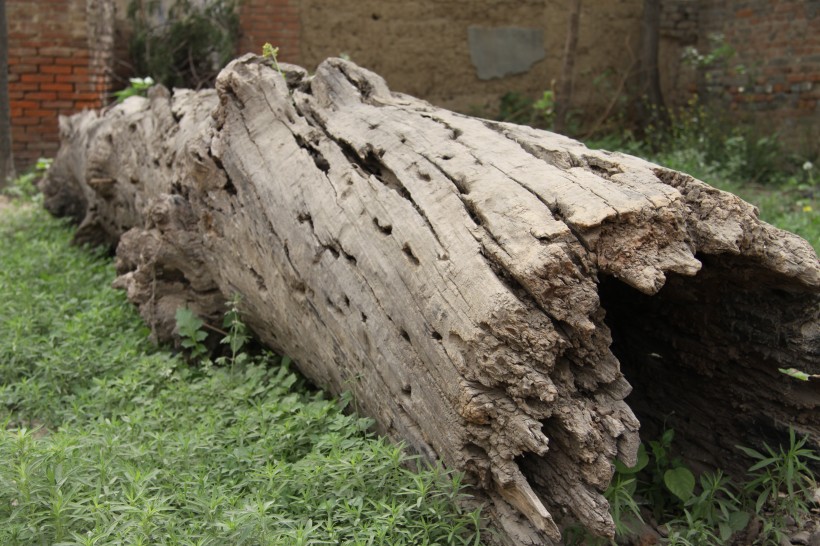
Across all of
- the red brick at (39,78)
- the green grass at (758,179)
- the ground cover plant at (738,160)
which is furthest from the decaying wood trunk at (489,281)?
the red brick at (39,78)

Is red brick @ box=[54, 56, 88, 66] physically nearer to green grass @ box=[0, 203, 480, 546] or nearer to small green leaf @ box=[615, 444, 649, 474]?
green grass @ box=[0, 203, 480, 546]

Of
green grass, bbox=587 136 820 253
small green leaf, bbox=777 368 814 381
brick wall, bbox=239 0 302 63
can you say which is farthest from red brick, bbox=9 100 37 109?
small green leaf, bbox=777 368 814 381

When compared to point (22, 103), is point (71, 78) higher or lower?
higher

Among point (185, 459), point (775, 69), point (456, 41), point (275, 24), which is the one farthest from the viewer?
point (456, 41)

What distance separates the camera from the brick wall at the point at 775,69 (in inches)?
337

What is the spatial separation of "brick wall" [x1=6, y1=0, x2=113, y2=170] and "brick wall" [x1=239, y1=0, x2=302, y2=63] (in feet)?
4.73

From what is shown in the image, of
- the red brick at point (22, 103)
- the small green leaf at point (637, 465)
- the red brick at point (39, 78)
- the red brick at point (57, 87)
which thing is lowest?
the red brick at point (22, 103)

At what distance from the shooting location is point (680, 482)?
2.88 m

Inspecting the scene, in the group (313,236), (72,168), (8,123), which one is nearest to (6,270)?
(72,168)

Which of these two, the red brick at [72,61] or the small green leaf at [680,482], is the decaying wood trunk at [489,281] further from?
the red brick at [72,61]

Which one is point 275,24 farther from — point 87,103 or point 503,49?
point 503,49

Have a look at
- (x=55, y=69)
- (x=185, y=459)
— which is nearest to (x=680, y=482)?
(x=185, y=459)

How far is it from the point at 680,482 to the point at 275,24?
25.0 ft

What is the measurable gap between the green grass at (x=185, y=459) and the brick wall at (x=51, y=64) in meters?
5.25
